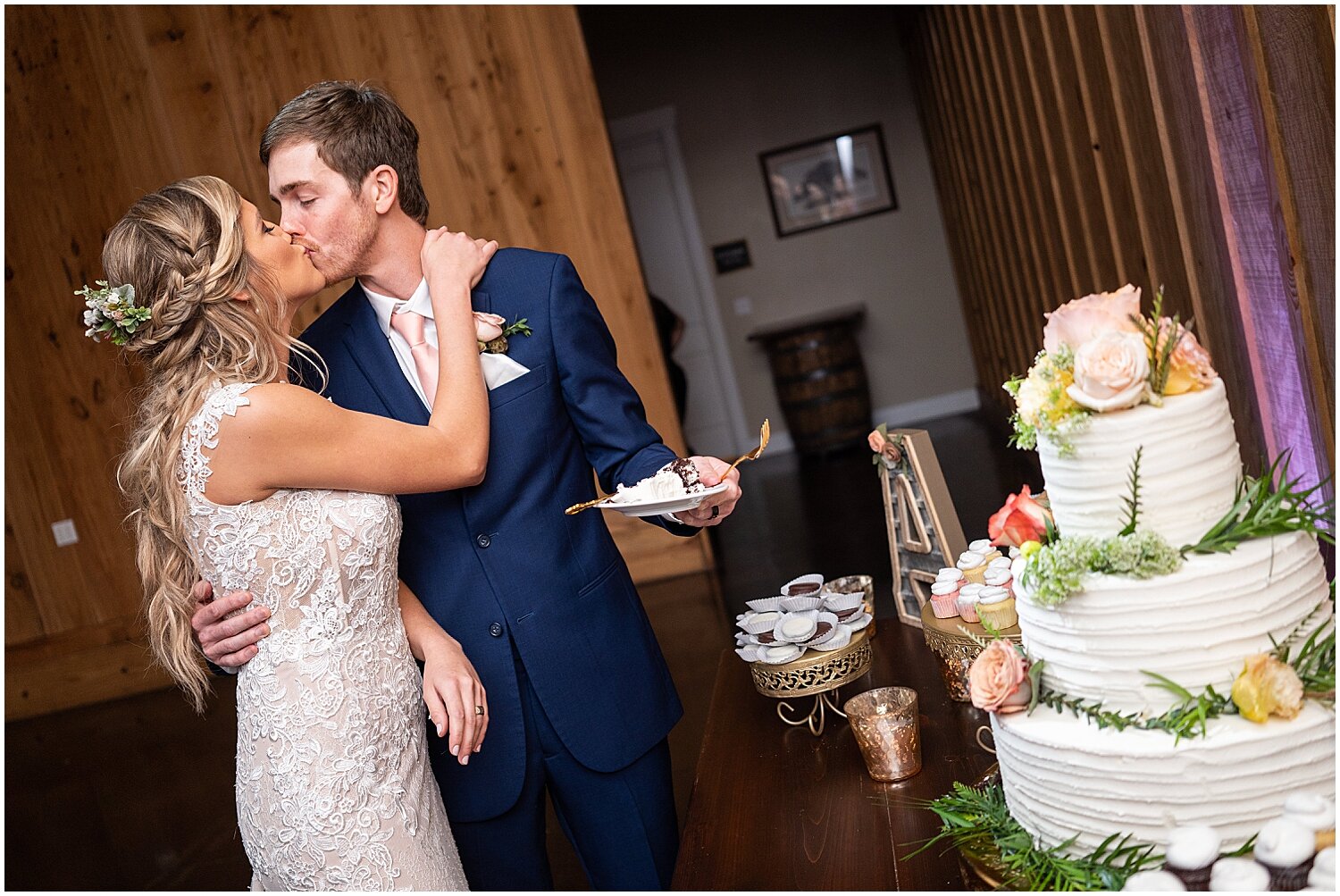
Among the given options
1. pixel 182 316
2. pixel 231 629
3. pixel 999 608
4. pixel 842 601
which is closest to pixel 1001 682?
pixel 999 608

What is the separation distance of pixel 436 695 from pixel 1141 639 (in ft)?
3.29

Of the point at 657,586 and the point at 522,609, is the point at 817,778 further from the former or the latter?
the point at 657,586

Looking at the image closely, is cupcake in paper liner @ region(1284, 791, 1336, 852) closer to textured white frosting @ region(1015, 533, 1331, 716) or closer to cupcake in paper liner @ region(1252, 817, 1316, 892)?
cupcake in paper liner @ region(1252, 817, 1316, 892)

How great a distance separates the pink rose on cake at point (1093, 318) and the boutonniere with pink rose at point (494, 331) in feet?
3.13

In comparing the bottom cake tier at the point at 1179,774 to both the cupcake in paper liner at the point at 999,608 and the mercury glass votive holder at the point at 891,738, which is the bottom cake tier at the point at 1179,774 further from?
the cupcake in paper liner at the point at 999,608

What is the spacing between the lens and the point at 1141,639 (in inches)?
42.8

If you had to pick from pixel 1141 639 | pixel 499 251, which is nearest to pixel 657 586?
pixel 499 251

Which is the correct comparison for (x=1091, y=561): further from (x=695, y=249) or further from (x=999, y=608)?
(x=695, y=249)

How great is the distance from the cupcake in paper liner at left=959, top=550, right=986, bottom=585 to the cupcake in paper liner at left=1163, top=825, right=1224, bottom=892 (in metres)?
0.76

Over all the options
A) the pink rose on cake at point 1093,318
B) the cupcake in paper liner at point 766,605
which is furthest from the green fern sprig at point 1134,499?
the cupcake in paper liner at point 766,605

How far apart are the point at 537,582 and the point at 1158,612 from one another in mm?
1017

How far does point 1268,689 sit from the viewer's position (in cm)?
102

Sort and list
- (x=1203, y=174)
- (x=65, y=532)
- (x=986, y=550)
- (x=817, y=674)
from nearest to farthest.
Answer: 1. (x=817, y=674)
2. (x=986, y=550)
3. (x=1203, y=174)
4. (x=65, y=532)

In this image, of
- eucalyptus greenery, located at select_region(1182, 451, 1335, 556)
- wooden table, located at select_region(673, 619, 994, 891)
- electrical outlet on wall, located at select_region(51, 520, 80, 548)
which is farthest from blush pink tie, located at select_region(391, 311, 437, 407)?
electrical outlet on wall, located at select_region(51, 520, 80, 548)
